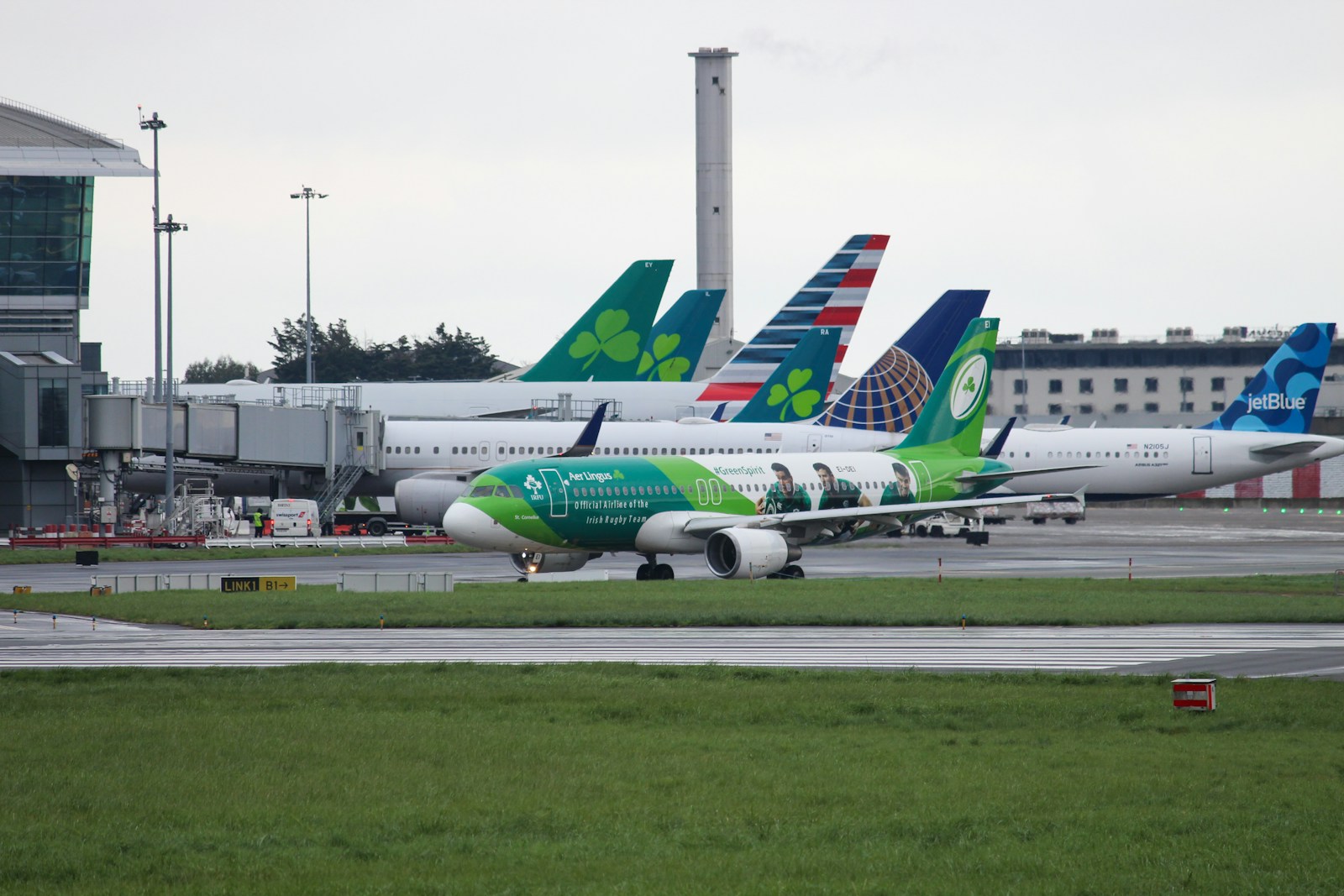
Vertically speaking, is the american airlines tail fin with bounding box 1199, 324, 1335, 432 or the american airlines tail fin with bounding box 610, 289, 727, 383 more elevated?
the american airlines tail fin with bounding box 610, 289, 727, 383

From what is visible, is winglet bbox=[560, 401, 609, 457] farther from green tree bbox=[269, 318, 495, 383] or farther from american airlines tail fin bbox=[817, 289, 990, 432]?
green tree bbox=[269, 318, 495, 383]

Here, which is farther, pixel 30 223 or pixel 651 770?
pixel 30 223

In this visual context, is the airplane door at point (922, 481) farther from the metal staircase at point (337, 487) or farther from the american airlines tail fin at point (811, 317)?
the american airlines tail fin at point (811, 317)

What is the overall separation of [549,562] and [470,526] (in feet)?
14.1

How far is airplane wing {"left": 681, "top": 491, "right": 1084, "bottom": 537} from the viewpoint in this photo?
4084 cm

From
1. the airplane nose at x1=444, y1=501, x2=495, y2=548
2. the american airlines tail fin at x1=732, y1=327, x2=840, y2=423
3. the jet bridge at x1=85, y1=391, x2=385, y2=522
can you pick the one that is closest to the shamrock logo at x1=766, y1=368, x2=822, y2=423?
the american airlines tail fin at x1=732, y1=327, x2=840, y2=423

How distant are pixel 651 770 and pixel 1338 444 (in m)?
63.5

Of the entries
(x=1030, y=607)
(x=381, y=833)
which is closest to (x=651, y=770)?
(x=381, y=833)

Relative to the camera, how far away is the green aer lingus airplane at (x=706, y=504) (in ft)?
128

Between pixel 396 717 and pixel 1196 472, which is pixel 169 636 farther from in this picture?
pixel 1196 472

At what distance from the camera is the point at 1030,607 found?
30.3m

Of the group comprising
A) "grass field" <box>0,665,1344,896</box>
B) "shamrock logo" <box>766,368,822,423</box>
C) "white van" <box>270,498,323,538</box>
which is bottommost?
"grass field" <box>0,665,1344,896</box>

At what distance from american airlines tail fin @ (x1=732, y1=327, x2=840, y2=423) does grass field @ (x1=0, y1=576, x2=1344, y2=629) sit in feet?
102

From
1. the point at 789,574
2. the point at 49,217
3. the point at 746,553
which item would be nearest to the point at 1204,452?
the point at 789,574
